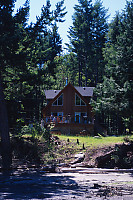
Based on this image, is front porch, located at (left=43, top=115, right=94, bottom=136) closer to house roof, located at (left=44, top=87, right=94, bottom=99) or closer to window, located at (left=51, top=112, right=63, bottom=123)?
window, located at (left=51, top=112, right=63, bottom=123)

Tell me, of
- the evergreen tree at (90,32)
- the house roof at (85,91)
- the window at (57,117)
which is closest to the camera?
the window at (57,117)

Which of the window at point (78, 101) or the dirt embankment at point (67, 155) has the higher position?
the window at point (78, 101)

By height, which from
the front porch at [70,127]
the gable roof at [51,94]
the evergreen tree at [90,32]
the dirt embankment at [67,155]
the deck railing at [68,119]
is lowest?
the dirt embankment at [67,155]

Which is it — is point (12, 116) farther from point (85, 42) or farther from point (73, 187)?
point (85, 42)

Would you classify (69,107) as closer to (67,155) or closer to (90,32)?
(90,32)

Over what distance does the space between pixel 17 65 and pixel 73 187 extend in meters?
9.03

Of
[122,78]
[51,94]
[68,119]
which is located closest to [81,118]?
[68,119]

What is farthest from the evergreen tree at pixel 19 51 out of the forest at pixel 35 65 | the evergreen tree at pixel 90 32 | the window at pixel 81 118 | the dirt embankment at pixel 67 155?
the evergreen tree at pixel 90 32

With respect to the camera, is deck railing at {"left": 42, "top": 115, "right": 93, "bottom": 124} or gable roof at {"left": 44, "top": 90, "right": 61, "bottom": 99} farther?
gable roof at {"left": 44, "top": 90, "right": 61, "bottom": 99}

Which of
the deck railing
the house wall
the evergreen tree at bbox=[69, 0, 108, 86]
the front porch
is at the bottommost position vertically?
the front porch

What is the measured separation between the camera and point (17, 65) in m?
17.1

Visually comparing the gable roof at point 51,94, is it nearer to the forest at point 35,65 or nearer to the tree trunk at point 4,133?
the forest at point 35,65

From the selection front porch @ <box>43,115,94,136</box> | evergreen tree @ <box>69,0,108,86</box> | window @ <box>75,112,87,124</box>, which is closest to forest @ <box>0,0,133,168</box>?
front porch @ <box>43,115,94,136</box>

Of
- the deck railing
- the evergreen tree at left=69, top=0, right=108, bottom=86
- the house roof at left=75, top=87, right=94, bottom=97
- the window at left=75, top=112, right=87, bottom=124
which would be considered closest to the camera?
the deck railing
